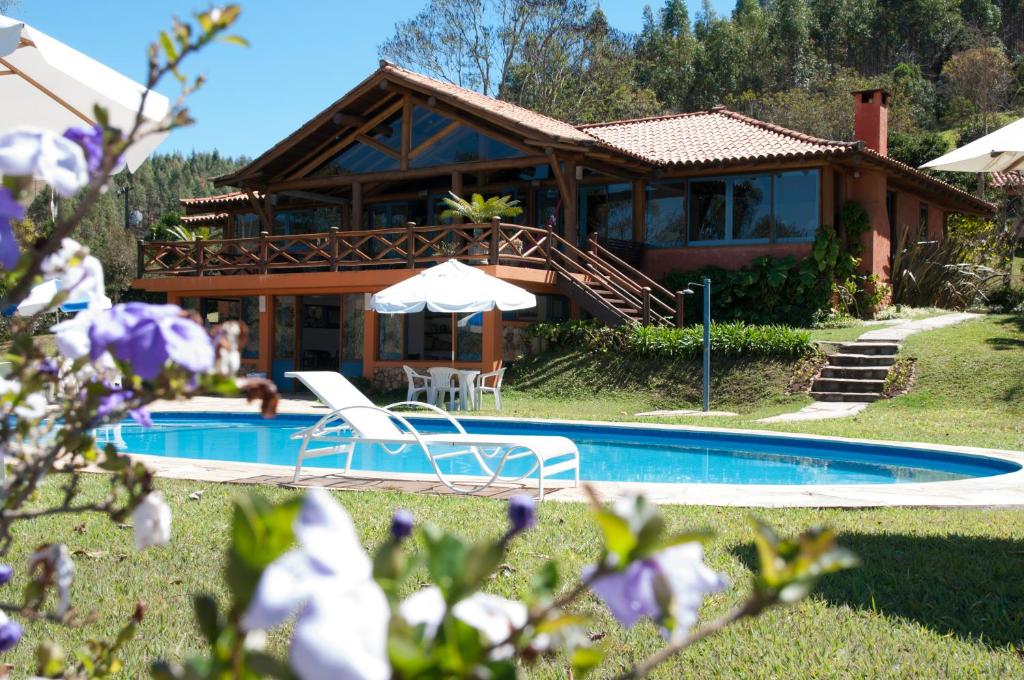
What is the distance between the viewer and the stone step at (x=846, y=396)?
1620 cm

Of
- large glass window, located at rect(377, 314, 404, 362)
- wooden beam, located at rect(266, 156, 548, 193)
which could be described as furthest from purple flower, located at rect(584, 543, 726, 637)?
wooden beam, located at rect(266, 156, 548, 193)

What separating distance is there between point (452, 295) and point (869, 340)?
7890 mm

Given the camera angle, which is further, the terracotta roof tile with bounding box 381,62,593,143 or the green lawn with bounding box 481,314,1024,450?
the terracotta roof tile with bounding box 381,62,593,143

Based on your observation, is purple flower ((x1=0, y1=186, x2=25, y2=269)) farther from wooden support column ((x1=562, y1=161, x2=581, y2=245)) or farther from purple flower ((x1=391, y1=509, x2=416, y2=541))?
wooden support column ((x1=562, y1=161, x2=581, y2=245))

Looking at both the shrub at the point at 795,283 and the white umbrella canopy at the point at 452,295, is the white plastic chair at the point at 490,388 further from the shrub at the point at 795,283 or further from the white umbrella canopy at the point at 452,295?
the shrub at the point at 795,283

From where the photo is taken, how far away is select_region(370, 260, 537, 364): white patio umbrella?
14859 mm

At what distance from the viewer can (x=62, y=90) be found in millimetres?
5188

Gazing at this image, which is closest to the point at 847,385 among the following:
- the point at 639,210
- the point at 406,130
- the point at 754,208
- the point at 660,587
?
the point at 754,208

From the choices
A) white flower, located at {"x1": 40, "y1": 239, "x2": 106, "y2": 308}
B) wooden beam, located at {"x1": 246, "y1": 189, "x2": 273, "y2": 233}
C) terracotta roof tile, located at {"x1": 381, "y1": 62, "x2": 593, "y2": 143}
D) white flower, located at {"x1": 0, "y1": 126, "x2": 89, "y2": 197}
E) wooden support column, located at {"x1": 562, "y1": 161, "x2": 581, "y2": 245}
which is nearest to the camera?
white flower, located at {"x1": 0, "y1": 126, "x2": 89, "y2": 197}

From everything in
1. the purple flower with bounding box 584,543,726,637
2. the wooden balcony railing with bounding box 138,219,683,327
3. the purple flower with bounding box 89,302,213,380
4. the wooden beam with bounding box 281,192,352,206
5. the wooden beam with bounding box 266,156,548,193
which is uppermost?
the wooden beam with bounding box 266,156,548,193

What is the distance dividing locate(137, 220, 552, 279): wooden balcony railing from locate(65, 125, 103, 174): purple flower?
1723 cm

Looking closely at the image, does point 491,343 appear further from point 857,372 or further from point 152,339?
point 152,339

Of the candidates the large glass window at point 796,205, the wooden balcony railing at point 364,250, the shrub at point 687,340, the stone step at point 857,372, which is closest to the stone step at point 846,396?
the stone step at point 857,372

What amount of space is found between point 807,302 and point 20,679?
18918 mm
